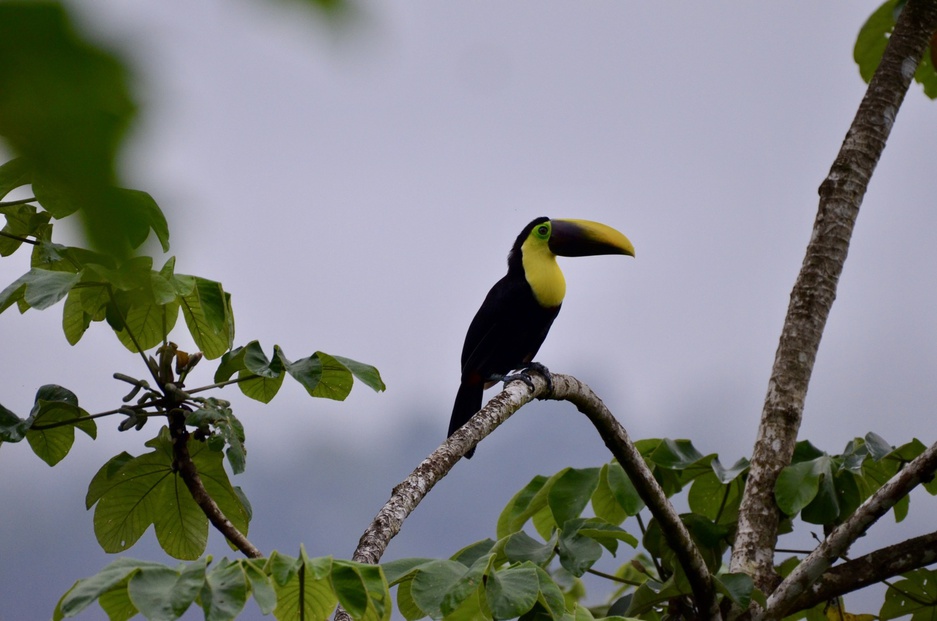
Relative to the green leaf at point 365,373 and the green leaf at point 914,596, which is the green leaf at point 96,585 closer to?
the green leaf at point 365,373

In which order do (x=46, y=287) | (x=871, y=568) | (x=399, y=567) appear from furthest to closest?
(x=871, y=568) < (x=46, y=287) < (x=399, y=567)

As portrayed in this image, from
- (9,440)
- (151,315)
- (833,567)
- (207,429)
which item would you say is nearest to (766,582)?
(833,567)

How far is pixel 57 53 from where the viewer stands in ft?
Answer: 1.08

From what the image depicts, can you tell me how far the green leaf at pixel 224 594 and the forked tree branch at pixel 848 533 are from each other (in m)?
1.80

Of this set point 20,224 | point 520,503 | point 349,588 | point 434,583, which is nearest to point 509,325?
point 520,503

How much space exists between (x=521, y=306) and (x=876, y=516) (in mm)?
2172

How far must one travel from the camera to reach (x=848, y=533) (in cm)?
244

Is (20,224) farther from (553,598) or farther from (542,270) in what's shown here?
(542,270)

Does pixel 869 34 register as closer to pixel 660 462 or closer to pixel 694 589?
pixel 660 462

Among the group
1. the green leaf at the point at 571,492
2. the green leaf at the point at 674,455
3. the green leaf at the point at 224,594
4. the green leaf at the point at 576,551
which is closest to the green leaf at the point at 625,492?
the green leaf at the point at 571,492

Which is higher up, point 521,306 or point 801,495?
point 521,306

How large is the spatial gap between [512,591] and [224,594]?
1.79ft

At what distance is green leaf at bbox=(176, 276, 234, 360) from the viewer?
2219 mm

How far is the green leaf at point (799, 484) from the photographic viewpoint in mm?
2627
